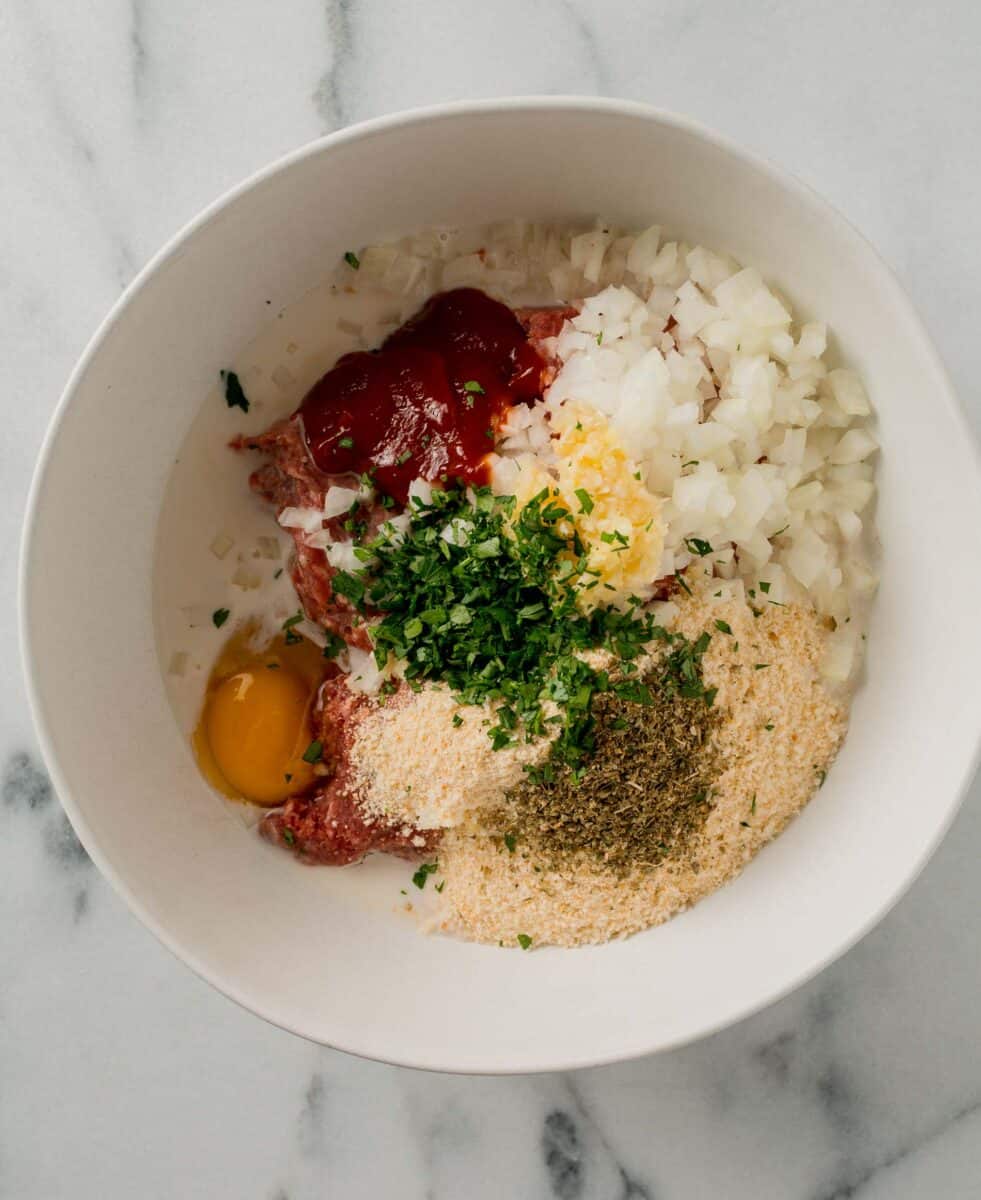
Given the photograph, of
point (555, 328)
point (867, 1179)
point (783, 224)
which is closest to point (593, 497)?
point (555, 328)

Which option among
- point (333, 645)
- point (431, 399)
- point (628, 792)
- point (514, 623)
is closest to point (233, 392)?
point (431, 399)

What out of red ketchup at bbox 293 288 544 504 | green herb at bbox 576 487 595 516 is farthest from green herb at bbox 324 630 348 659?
green herb at bbox 576 487 595 516

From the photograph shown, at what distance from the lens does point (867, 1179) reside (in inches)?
94.7

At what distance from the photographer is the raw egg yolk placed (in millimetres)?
2254

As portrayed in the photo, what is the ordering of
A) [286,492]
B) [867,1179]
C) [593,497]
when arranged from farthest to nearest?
[867,1179]
[286,492]
[593,497]

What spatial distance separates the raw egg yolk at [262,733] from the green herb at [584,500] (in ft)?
2.57

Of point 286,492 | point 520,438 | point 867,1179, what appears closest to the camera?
point 520,438

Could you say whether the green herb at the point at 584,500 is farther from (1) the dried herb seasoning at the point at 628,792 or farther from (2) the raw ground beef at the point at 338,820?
(2) the raw ground beef at the point at 338,820

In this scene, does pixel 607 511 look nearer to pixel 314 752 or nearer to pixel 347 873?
pixel 314 752

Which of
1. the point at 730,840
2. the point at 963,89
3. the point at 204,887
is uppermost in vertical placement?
the point at 963,89

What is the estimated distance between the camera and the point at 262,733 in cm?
225

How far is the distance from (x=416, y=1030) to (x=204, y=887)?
1.68ft

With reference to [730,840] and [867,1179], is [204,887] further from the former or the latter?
[867,1179]

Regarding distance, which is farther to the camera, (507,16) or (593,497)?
(507,16)
